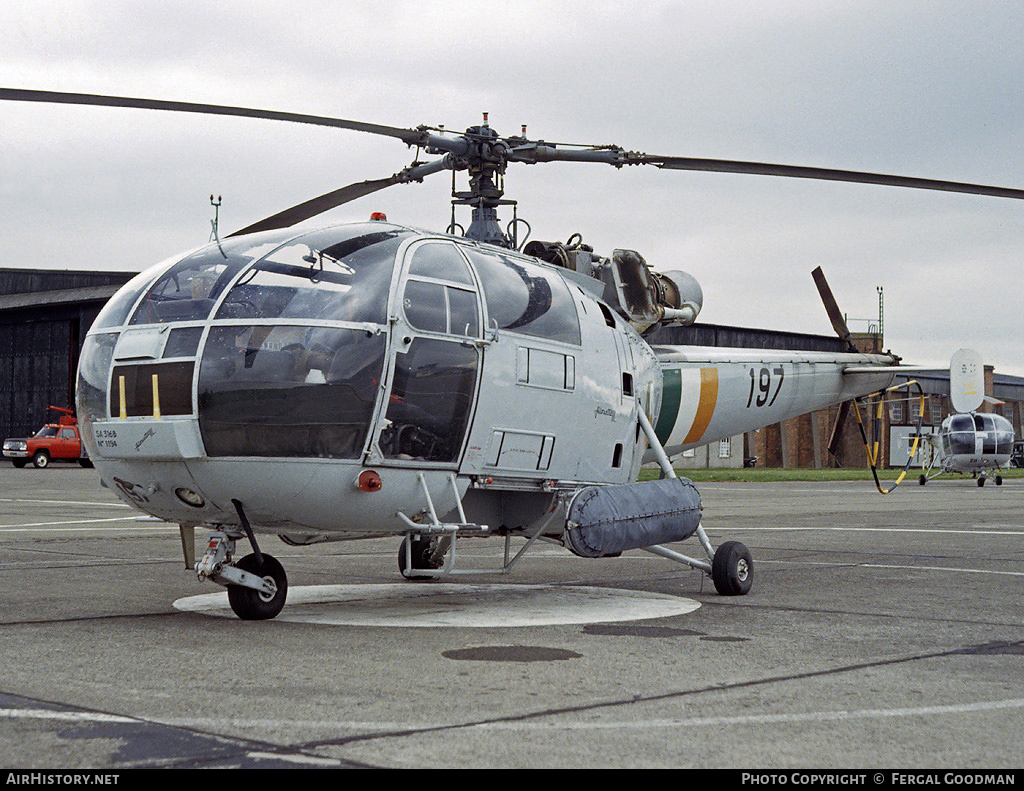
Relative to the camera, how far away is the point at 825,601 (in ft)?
32.1

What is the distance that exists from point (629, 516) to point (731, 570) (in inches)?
53.9

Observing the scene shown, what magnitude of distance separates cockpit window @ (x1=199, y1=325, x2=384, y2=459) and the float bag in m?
2.11

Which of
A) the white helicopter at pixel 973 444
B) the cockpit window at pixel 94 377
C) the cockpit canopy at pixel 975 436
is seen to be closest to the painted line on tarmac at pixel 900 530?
the cockpit window at pixel 94 377

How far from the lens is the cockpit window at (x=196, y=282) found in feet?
25.8

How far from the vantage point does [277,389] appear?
7.57 metres

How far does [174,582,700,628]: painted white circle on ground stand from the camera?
335 inches

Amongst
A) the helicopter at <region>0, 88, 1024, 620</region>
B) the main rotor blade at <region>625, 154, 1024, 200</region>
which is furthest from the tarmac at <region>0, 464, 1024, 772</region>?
the main rotor blade at <region>625, 154, 1024, 200</region>

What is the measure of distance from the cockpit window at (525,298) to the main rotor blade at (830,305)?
17.9 feet

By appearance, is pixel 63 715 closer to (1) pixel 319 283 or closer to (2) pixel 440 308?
(1) pixel 319 283

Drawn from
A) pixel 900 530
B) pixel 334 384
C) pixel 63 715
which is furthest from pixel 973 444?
pixel 63 715

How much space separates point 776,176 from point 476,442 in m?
4.29

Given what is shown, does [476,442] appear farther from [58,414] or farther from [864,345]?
[58,414]
